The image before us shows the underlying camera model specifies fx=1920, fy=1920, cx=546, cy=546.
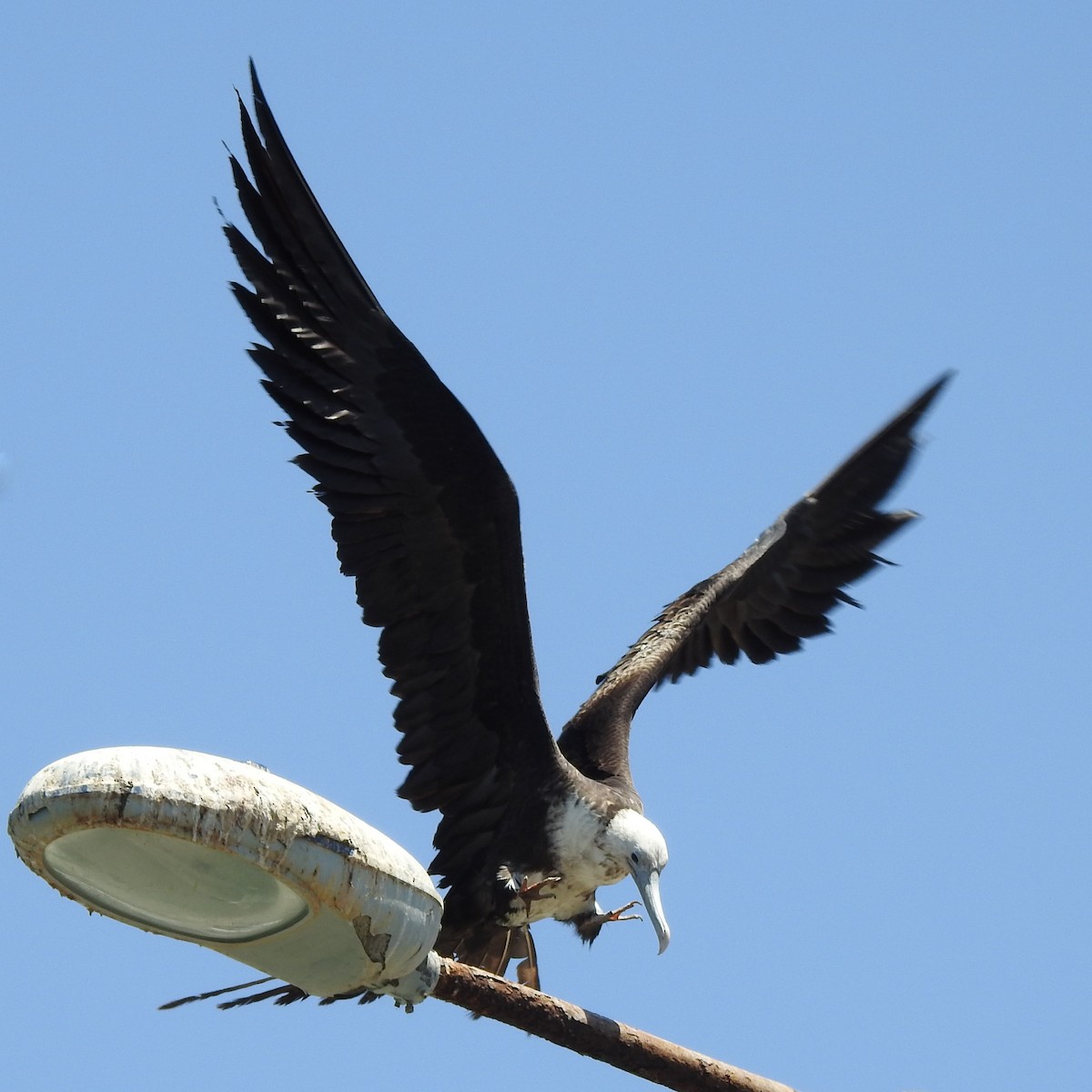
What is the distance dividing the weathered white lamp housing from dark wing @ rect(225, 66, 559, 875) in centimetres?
305

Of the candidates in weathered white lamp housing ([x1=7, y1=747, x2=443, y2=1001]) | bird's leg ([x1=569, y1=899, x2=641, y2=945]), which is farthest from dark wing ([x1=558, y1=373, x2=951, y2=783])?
weathered white lamp housing ([x1=7, y1=747, x2=443, y2=1001])

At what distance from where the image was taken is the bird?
24.4ft

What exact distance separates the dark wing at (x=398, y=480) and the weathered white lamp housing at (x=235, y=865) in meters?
3.05

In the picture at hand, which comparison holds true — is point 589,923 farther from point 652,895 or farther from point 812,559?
point 812,559

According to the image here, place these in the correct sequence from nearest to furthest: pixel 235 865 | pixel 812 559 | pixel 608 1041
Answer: pixel 235 865
pixel 608 1041
pixel 812 559

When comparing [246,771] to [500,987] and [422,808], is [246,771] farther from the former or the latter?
[422,808]

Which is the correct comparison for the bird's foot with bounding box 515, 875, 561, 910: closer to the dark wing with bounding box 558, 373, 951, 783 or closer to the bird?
the bird

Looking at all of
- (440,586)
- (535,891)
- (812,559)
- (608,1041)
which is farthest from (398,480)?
(812,559)

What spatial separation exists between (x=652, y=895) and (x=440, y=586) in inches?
57.6

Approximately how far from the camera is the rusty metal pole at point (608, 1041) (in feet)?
16.3

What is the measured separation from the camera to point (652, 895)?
7.50m

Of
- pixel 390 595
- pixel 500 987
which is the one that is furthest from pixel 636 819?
pixel 500 987

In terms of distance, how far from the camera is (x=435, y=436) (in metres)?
7.49

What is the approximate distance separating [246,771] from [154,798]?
8.6 inches
